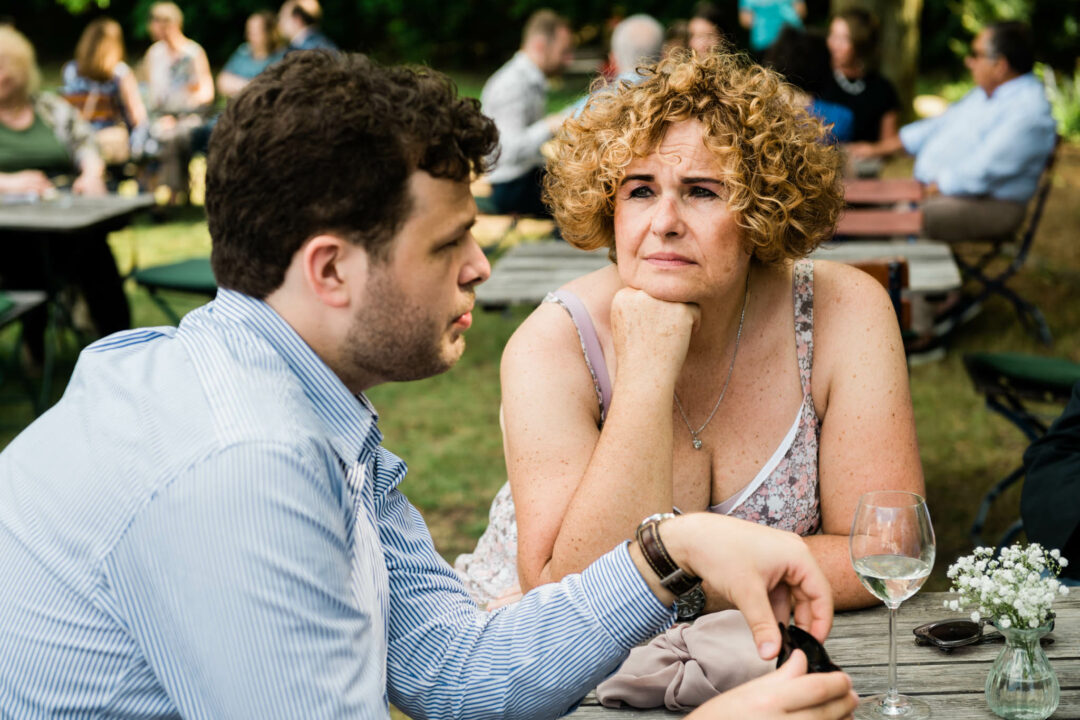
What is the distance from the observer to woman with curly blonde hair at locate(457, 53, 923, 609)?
81.0 inches

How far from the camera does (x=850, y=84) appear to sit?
825 cm

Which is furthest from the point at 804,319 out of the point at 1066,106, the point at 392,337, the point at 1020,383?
the point at 1066,106

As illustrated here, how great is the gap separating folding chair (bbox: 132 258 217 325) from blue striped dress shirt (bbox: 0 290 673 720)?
4606mm

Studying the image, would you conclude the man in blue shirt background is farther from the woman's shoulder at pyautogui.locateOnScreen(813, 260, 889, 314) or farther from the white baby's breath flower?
the white baby's breath flower

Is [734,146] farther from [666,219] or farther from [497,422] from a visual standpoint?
[497,422]

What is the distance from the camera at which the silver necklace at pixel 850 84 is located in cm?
819

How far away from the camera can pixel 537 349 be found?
2.21 meters

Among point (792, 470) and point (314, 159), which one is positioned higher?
point (314, 159)

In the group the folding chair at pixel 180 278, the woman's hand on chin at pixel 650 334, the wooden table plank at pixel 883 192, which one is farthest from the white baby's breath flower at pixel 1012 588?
the wooden table plank at pixel 883 192

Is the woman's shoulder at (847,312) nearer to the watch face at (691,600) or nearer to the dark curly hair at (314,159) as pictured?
the watch face at (691,600)

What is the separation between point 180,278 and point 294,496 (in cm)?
518

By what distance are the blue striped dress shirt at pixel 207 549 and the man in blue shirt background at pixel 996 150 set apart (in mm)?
5664

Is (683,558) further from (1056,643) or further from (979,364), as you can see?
(979,364)

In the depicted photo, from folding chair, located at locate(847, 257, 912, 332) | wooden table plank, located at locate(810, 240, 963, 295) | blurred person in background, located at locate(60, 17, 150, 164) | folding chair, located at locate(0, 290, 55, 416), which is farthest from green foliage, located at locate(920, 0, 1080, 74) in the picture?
folding chair, located at locate(0, 290, 55, 416)
